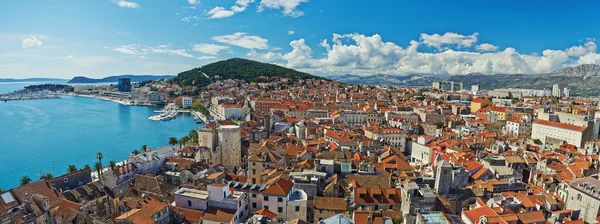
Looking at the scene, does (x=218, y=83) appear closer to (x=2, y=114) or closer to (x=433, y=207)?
(x=2, y=114)

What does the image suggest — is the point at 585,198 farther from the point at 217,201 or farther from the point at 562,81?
the point at 562,81

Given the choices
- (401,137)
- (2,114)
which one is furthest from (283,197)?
(2,114)

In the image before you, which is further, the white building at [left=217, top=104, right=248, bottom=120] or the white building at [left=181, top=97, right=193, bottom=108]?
the white building at [left=181, top=97, right=193, bottom=108]

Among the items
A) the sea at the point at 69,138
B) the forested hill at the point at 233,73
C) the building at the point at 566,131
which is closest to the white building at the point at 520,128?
the building at the point at 566,131

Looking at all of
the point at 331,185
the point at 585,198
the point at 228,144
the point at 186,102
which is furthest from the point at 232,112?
the point at 585,198

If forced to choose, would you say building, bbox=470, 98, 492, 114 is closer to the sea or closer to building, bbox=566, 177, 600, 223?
building, bbox=566, 177, 600, 223

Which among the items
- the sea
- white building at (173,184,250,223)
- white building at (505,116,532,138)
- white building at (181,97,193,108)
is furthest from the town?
white building at (181,97,193,108)

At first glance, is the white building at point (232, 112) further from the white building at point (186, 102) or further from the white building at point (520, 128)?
the white building at point (520, 128)
